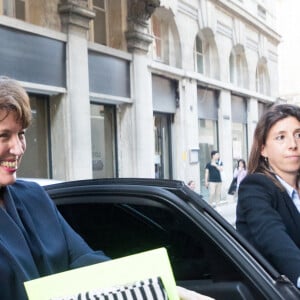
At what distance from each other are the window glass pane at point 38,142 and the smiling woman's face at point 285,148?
8.93m

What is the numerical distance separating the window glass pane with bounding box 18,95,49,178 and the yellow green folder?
969 centimetres

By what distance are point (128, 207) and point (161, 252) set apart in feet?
3.71

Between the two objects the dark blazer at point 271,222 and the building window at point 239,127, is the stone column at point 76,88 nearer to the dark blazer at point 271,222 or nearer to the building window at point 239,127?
the dark blazer at point 271,222

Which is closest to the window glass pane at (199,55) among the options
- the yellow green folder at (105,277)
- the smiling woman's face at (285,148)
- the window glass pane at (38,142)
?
the window glass pane at (38,142)

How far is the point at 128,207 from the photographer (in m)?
2.58

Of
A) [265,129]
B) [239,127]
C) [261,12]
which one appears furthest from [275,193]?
[261,12]

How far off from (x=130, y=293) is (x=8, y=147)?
1.93 feet

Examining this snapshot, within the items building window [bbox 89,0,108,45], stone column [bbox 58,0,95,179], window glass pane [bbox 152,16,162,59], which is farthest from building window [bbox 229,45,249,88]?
stone column [bbox 58,0,95,179]

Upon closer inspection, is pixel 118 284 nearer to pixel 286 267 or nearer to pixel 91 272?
pixel 91 272

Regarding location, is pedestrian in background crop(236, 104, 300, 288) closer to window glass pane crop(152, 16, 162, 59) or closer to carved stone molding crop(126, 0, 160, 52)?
carved stone molding crop(126, 0, 160, 52)

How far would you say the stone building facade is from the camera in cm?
1105

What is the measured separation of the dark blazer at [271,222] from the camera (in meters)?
2.08

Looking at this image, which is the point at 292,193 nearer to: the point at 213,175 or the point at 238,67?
the point at 213,175

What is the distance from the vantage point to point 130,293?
141cm
